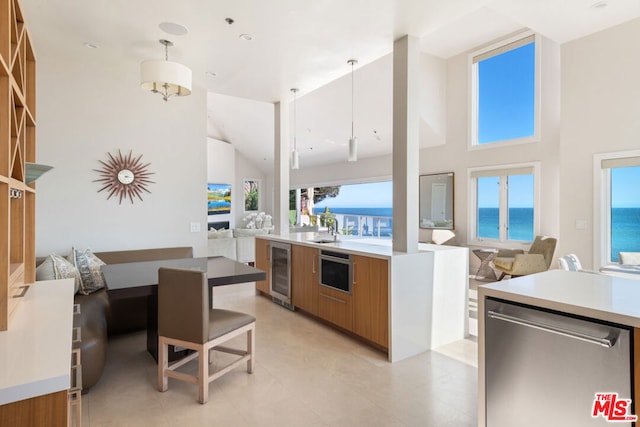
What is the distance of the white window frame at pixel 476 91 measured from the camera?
593 cm

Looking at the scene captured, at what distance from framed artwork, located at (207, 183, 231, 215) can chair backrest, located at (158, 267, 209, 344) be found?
978 centimetres

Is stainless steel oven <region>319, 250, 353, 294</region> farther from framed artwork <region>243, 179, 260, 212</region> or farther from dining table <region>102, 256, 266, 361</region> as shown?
framed artwork <region>243, 179, 260, 212</region>

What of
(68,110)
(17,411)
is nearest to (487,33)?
(68,110)

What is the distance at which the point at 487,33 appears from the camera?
6.24m

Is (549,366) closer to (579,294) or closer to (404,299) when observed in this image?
(579,294)

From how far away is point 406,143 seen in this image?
3.17 m

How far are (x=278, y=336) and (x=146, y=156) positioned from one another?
2.65m

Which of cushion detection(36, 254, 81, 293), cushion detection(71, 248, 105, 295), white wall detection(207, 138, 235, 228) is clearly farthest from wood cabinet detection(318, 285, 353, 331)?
white wall detection(207, 138, 235, 228)

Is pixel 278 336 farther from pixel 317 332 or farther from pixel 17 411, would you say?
pixel 17 411

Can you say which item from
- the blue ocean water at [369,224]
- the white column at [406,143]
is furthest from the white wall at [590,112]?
the blue ocean water at [369,224]

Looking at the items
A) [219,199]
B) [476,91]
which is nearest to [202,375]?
[476,91]

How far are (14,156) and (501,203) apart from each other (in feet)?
22.5

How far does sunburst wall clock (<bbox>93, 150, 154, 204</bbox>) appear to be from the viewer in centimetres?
397

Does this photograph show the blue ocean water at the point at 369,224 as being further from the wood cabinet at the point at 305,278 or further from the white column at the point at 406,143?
the white column at the point at 406,143
